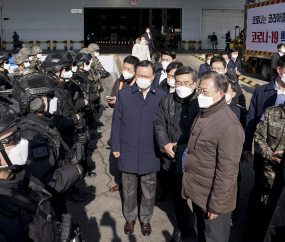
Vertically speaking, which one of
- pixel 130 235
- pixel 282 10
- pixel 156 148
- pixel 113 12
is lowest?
pixel 130 235

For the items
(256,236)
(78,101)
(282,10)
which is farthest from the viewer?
(282,10)

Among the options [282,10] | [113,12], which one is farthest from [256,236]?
[113,12]

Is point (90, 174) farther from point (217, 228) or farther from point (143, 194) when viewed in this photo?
point (217, 228)

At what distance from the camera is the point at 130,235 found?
13.5 ft

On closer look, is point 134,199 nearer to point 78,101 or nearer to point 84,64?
point 78,101

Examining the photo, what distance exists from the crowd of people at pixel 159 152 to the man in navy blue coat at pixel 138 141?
0.04ft

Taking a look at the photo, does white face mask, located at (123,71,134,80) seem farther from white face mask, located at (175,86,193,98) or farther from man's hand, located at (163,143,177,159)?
man's hand, located at (163,143,177,159)

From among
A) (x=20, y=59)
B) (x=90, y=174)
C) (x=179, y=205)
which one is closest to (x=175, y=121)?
(x=179, y=205)

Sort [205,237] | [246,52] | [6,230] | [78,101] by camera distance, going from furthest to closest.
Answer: [246,52] < [78,101] < [205,237] < [6,230]

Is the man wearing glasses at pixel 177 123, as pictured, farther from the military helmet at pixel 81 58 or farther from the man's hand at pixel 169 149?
the military helmet at pixel 81 58

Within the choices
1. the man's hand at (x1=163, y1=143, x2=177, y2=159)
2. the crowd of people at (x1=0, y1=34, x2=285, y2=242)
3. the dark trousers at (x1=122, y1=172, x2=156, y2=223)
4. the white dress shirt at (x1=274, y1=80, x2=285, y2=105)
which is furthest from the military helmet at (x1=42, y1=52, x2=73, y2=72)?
the white dress shirt at (x1=274, y1=80, x2=285, y2=105)

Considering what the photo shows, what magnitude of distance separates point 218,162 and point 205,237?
0.77m

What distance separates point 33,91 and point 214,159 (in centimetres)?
189

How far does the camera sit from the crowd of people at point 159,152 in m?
2.08
